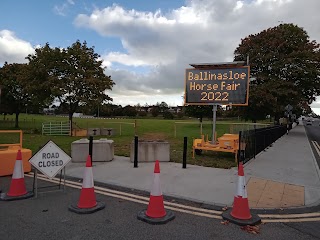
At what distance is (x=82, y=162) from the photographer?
376 inches

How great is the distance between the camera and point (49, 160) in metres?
5.85

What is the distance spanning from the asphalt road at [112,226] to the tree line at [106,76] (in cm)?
1829

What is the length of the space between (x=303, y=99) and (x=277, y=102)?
3202mm

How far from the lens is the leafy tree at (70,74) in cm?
2284

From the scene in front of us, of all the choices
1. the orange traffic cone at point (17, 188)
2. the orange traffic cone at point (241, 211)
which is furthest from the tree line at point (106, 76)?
the orange traffic cone at point (241, 211)

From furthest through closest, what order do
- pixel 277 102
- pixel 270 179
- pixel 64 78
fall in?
pixel 277 102 < pixel 64 78 < pixel 270 179

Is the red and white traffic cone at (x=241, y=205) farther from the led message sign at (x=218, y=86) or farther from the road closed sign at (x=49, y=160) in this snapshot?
the led message sign at (x=218, y=86)

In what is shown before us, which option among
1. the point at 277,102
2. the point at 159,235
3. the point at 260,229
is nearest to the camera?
the point at 159,235

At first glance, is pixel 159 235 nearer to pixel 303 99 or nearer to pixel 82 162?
pixel 82 162

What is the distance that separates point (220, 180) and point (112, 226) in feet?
12.5

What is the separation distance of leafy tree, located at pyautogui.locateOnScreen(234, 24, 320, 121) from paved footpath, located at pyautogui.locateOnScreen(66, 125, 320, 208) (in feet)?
58.5

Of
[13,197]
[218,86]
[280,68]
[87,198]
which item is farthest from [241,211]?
[280,68]

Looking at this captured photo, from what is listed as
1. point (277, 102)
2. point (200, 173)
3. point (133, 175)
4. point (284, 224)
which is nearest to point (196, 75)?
Result: point (200, 173)

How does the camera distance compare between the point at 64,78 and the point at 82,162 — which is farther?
the point at 64,78
